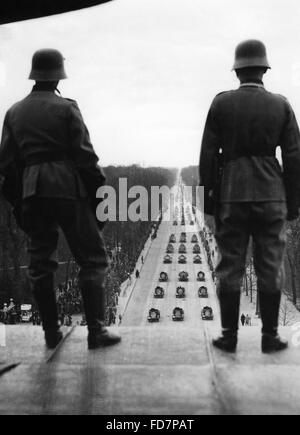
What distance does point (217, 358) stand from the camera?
4152 millimetres

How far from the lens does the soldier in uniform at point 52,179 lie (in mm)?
4105

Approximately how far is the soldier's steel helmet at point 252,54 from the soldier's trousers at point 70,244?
1529 mm

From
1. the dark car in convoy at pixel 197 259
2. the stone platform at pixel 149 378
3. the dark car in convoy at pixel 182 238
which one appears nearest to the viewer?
the stone platform at pixel 149 378

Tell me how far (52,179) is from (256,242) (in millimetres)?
1554

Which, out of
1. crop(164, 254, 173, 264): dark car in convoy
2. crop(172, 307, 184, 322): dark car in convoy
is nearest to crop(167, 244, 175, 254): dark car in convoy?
crop(164, 254, 173, 264): dark car in convoy

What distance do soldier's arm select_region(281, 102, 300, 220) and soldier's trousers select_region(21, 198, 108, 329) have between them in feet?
4.80

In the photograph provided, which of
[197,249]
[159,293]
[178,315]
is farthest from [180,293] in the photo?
[197,249]

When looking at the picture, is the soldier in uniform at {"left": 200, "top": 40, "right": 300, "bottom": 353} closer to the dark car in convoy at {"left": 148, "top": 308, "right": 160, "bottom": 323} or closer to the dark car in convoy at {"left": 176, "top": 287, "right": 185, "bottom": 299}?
the dark car in convoy at {"left": 148, "top": 308, "right": 160, "bottom": 323}

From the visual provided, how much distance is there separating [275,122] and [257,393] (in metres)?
1.86

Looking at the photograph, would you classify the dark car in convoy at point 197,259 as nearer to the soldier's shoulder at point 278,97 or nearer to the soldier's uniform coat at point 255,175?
the soldier's uniform coat at point 255,175

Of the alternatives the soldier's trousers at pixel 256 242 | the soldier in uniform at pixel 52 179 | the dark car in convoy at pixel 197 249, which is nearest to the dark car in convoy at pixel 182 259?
the dark car in convoy at pixel 197 249

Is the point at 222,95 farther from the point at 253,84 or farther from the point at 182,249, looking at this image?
the point at 182,249
